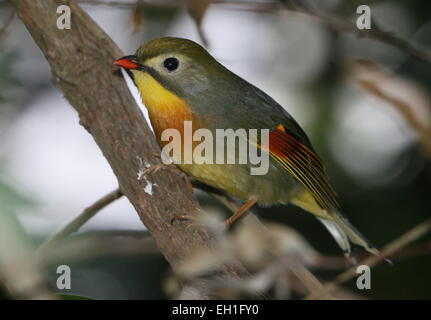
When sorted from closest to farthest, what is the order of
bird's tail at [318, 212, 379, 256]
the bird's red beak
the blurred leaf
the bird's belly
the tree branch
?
the tree branch < the blurred leaf < the bird's red beak < the bird's belly < bird's tail at [318, 212, 379, 256]

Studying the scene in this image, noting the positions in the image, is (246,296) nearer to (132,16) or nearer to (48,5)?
(132,16)

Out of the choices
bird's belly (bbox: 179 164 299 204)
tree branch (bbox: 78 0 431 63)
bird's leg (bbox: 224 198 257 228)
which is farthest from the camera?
bird's leg (bbox: 224 198 257 228)

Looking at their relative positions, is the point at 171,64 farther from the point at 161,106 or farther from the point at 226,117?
the point at 226,117

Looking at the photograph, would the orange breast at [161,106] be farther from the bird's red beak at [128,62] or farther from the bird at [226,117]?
the bird's red beak at [128,62]

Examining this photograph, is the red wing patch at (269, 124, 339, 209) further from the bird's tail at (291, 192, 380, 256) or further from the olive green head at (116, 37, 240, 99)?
the olive green head at (116, 37, 240, 99)

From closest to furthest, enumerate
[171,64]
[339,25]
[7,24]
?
1. [339,25]
2. [7,24]
3. [171,64]

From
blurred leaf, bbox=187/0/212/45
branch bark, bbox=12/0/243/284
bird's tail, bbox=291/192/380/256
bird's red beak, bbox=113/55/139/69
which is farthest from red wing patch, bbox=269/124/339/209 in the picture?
blurred leaf, bbox=187/0/212/45

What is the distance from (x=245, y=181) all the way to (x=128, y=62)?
823mm

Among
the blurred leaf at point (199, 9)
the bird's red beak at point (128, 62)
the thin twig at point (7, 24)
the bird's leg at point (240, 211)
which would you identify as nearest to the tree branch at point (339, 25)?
the blurred leaf at point (199, 9)

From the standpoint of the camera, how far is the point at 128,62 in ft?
9.02

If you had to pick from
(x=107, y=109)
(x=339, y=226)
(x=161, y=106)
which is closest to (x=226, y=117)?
(x=161, y=106)

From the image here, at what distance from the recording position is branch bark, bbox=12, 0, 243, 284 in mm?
2559

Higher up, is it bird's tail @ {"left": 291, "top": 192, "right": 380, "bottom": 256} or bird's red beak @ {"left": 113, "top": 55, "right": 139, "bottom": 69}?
bird's red beak @ {"left": 113, "top": 55, "right": 139, "bottom": 69}
